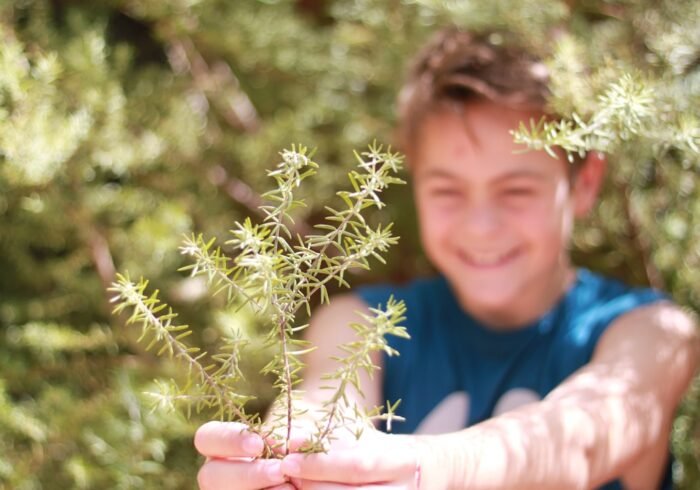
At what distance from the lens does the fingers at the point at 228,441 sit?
75 cm

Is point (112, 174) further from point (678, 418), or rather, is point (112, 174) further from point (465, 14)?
point (678, 418)

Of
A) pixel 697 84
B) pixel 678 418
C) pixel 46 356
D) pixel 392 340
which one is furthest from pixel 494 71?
pixel 46 356

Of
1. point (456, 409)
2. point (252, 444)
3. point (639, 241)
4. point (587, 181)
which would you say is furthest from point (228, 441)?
point (639, 241)

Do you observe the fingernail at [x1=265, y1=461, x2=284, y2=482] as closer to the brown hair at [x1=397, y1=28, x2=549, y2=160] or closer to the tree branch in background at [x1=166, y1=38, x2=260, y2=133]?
the brown hair at [x1=397, y1=28, x2=549, y2=160]

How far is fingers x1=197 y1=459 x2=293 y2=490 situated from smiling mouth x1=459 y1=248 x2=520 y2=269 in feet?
2.50

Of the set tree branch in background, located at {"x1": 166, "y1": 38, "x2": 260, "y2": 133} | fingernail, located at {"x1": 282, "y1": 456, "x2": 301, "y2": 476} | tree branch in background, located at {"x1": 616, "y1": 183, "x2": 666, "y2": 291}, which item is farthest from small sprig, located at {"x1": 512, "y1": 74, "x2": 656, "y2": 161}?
tree branch in background, located at {"x1": 166, "y1": 38, "x2": 260, "y2": 133}

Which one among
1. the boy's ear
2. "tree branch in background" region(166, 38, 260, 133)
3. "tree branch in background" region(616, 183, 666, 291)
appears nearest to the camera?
the boy's ear

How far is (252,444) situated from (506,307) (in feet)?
2.80

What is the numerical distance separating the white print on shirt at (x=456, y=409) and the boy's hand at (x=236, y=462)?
654 mm

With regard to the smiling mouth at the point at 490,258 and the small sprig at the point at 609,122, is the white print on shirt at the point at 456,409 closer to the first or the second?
the smiling mouth at the point at 490,258

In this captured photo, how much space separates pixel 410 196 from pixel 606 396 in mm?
909

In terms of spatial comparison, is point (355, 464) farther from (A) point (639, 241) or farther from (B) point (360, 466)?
(A) point (639, 241)

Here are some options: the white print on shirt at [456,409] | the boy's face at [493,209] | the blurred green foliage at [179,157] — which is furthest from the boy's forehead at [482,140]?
the white print on shirt at [456,409]

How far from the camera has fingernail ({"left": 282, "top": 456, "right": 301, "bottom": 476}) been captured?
0.73m
